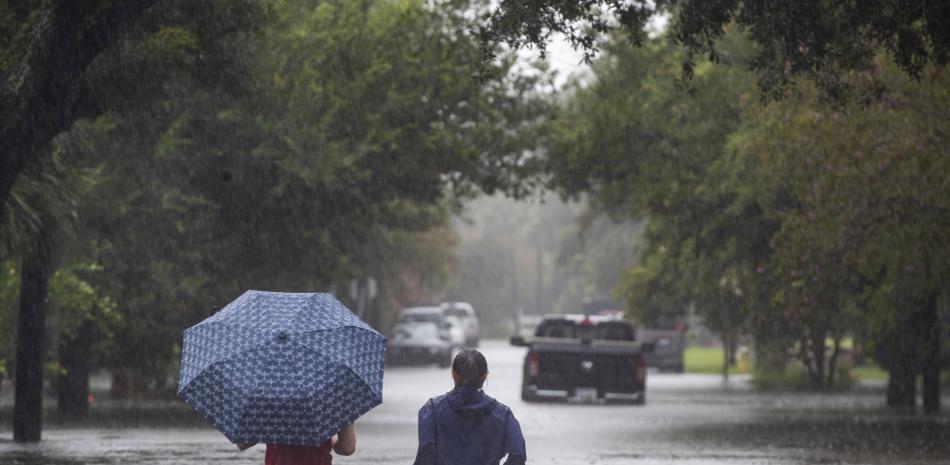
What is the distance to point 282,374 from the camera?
8.23 m

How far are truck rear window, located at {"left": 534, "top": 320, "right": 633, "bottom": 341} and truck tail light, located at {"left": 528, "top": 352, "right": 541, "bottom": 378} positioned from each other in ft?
5.81

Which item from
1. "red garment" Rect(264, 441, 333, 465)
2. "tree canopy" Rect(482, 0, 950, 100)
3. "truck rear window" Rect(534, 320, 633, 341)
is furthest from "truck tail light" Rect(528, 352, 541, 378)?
"red garment" Rect(264, 441, 333, 465)

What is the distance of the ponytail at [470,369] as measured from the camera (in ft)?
26.2

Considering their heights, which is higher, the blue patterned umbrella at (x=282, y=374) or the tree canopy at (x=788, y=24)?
the tree canopy at (x=788, y=24)

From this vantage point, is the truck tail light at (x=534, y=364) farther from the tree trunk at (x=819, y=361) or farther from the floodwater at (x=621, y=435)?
the tree trunk at (x=819, y=361)

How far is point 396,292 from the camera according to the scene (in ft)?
216

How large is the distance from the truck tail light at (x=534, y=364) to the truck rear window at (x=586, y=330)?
177 centimetres

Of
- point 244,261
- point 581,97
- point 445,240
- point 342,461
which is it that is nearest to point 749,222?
point 581,97

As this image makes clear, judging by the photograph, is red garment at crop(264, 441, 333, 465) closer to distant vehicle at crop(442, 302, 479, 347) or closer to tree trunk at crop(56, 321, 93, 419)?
tree trunk at crop(56, 321, 93, 419)

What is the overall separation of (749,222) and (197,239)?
10168mm

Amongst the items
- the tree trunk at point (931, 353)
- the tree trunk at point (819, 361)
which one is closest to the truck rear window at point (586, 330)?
the tree trunk at point (819, 361)

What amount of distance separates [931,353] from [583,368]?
6792 mm

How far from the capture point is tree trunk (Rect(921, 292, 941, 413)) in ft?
98.2

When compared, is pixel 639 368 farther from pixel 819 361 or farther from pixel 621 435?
pixel 819 361
